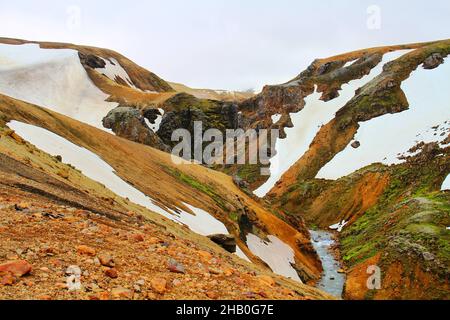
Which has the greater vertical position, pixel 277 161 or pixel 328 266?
pixel 277 161

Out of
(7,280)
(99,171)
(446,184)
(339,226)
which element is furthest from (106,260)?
(339,226)

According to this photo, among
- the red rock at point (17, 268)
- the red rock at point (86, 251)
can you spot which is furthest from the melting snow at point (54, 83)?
the red rock at point (17, 268)

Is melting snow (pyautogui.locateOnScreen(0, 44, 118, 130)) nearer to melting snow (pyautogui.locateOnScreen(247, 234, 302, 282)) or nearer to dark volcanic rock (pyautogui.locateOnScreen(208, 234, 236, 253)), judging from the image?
melting snow (pyautogui.locateOnScreen(247, 234, 302, 282))

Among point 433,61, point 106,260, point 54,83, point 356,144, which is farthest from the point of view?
point 54,83

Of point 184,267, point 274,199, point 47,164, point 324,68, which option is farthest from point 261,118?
point 184,267

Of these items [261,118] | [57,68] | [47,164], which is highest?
[57,68]

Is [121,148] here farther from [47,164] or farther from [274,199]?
[274,199]

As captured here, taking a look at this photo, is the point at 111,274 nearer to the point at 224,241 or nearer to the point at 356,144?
the point at 224,241

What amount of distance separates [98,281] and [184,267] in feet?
8.51

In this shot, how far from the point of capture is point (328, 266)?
4312 cm

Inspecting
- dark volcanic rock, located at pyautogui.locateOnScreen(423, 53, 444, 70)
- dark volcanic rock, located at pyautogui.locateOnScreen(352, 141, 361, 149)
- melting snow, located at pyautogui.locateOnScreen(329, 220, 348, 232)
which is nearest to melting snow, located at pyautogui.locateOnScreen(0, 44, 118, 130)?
melting snow, located at pyautogui.locateOnScreen(329, 220, 348, 232)

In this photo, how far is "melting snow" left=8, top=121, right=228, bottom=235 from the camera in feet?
85.7

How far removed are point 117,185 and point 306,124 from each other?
76.2 meters
